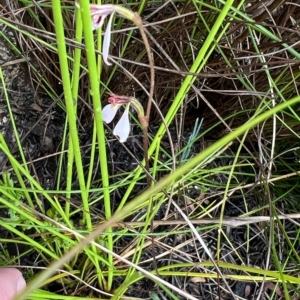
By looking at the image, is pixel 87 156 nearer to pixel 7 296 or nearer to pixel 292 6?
pixel 7 296

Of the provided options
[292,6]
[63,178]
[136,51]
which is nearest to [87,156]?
[63,178]

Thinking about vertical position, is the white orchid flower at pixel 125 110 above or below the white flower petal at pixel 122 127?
above

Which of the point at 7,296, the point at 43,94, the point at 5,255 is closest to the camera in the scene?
the point at 7,296

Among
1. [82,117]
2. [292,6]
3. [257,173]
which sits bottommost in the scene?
[257,173]

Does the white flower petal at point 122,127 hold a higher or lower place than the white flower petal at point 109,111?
lower

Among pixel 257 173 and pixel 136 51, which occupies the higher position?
pixel 136 51

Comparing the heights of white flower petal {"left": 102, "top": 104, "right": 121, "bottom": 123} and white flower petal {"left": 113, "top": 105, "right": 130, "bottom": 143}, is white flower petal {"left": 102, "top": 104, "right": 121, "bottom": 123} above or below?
above

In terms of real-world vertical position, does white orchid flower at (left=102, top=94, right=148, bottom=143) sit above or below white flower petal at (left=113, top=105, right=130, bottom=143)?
above

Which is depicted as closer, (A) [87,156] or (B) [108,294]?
(B) [108,294]

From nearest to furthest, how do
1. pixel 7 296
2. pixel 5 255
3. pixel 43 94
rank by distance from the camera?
1. pixel 7 296
2. pixel 5 255
3. pixel 43 94
